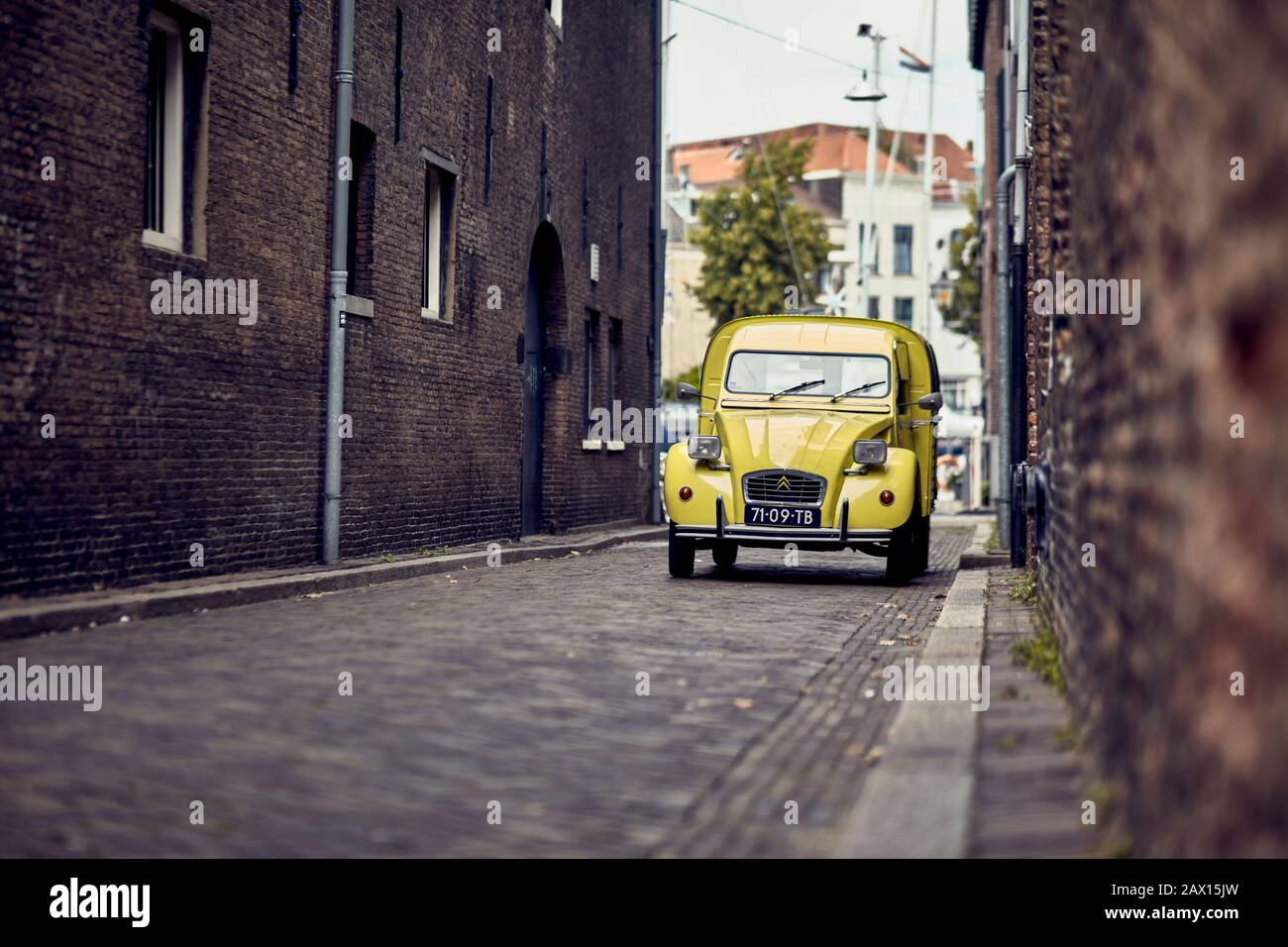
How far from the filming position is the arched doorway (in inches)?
797

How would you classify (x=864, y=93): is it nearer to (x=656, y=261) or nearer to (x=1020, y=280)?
(x=656, y=261)

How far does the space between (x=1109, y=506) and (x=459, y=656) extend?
377cm

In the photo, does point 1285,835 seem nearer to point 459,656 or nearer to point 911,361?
point 459,656

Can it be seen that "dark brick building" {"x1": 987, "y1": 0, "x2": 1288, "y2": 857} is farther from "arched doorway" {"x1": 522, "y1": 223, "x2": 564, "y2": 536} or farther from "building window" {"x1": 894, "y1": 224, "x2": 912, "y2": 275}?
"building window" {"x1": 894, "y1": 224, "x2": 912, "y2": 275}

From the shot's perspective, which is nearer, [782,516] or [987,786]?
[987,786]

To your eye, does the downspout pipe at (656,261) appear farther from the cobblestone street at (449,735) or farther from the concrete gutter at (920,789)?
the concrete gutter at (920,789)

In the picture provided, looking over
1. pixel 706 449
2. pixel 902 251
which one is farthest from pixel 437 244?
pixel 902 251

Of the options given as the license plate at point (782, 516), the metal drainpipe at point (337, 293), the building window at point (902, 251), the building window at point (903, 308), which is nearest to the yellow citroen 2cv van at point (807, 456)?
the license plate at point (782, 516)

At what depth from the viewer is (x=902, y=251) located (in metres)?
70.9

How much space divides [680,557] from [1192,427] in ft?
35.6

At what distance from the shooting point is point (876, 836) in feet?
13.6

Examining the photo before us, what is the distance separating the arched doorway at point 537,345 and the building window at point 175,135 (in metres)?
8.66

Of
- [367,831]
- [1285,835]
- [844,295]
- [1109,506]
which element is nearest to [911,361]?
[1109,506]

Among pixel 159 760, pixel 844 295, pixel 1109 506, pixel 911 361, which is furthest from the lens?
pixel 844 295
